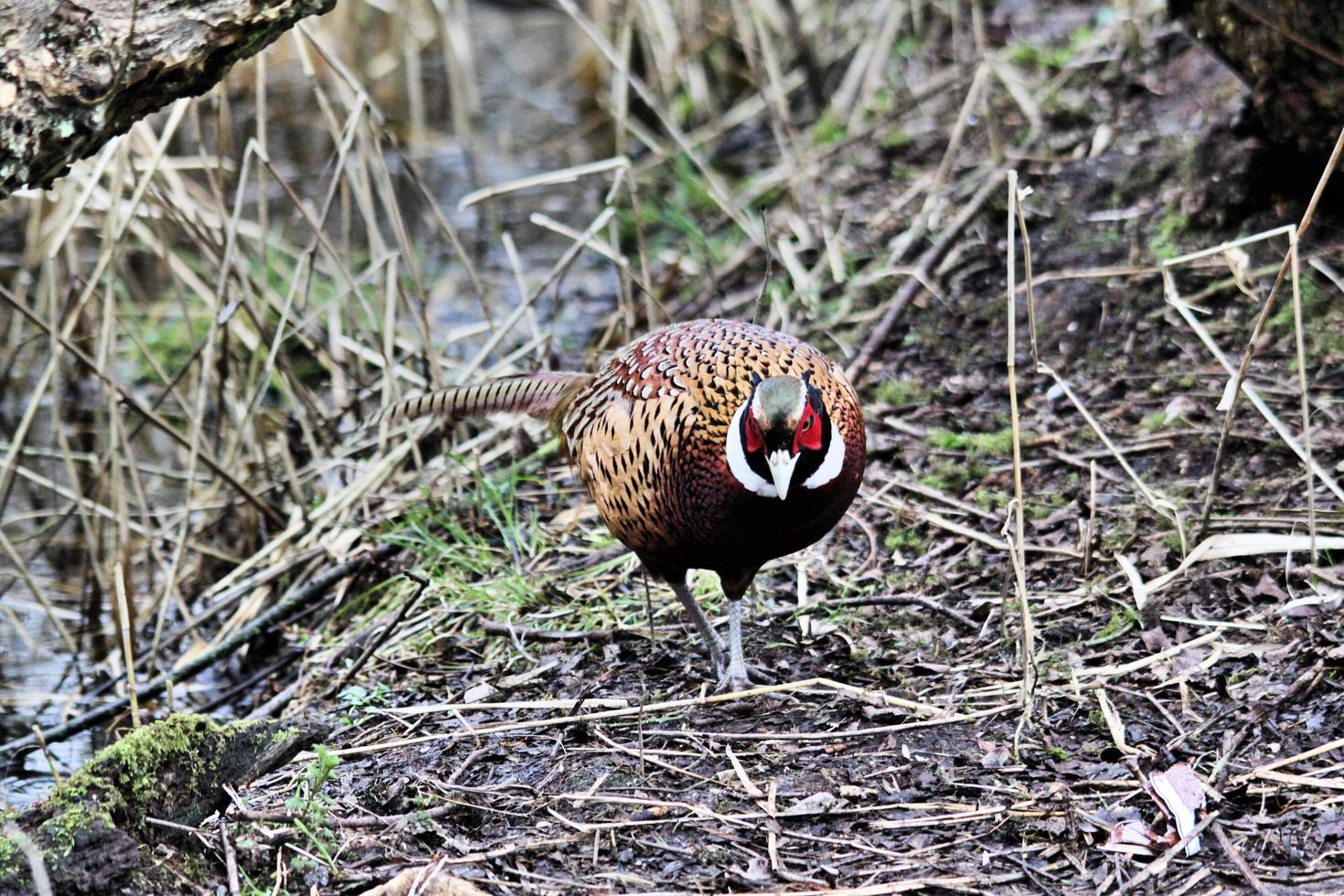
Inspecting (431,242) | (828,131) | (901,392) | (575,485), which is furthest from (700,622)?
(431,242)

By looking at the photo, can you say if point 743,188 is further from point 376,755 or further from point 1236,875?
point 1236,875

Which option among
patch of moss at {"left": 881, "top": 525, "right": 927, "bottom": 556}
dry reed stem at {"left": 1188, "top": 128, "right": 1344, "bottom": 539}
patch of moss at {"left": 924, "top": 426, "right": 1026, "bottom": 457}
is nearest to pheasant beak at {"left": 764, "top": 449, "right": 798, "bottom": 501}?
dry reed stem at {"left": 1188, "top": 128, "right": 1344, "bottom": 539}

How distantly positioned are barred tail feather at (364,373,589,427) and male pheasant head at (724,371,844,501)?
102 cm

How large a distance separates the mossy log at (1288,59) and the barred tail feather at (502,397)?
8.14ft

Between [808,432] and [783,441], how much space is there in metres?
0.06

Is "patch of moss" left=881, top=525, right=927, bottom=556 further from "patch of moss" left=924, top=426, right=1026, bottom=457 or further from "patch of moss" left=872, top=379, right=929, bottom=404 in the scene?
"patch of moss" left=872, top=379, right=929, bottom=404

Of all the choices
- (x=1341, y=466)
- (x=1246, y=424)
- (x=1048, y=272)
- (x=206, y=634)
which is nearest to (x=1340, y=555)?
(x=1341, y=466)

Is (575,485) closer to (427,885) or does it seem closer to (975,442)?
(975,442)

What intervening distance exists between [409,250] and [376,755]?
1966 mm

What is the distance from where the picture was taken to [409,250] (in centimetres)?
481

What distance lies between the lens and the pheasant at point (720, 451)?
3109 millimetres

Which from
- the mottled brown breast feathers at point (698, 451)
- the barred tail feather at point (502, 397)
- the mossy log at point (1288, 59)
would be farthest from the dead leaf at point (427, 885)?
the mossy log at point (1288, 59)

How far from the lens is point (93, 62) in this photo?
109 inches

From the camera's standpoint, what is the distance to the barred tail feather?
13.4 ft
